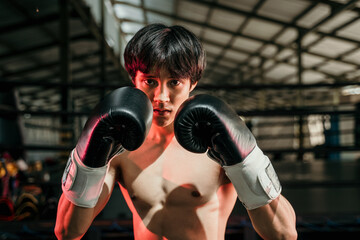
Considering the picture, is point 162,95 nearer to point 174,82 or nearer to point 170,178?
point 174,82

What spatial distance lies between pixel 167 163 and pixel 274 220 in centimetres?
39

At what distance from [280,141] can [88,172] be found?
530 inches

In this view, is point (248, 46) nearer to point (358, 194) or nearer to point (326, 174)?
point (326, 174)

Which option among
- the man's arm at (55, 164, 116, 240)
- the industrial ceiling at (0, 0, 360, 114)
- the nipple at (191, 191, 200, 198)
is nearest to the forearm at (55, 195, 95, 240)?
the man's arm at (55, 164, 116, 240)

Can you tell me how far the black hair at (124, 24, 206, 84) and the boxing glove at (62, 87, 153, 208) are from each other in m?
0.13

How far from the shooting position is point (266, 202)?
33.5 inches

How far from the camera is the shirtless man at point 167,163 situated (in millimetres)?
822

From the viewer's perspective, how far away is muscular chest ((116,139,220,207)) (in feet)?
3.29

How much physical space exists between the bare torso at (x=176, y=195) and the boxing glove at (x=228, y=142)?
17 cm

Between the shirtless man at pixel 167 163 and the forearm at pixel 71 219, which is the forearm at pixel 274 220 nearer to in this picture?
the shirtless man at pixel 167 163

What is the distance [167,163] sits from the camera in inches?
41.5

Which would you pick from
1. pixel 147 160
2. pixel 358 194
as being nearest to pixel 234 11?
pixel 358 194

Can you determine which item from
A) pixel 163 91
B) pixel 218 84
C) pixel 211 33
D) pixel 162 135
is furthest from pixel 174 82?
pixel 211 33

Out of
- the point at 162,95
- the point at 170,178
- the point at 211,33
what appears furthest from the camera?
the point at 211,33
